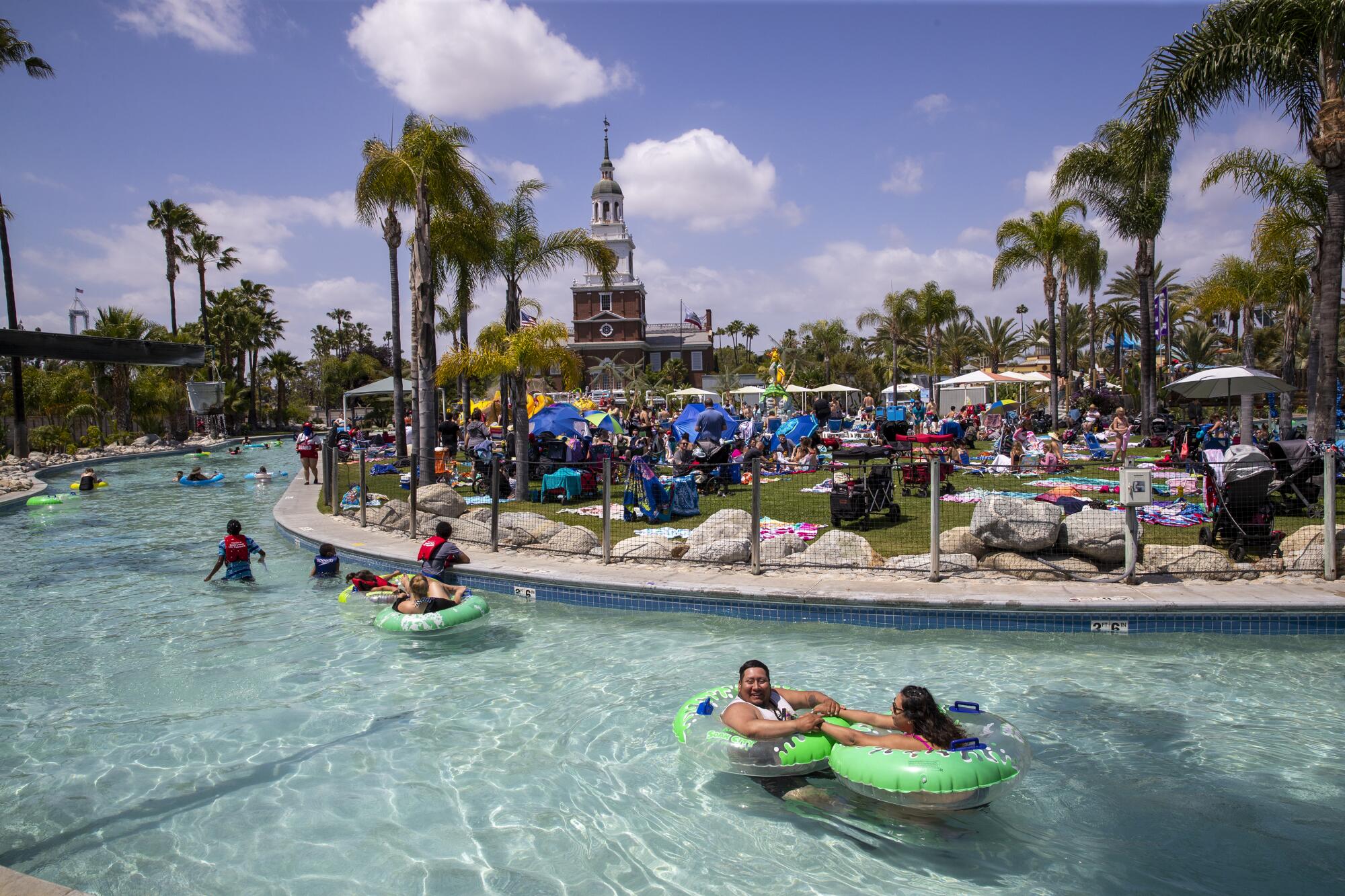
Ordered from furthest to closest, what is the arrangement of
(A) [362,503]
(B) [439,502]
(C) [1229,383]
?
(C) [1229,383] → (A) [362,503] → (B) [439,502]

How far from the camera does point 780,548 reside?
9.22 metres

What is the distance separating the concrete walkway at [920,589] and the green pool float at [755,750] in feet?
9.52

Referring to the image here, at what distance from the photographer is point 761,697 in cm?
520

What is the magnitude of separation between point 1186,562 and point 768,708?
5.24m

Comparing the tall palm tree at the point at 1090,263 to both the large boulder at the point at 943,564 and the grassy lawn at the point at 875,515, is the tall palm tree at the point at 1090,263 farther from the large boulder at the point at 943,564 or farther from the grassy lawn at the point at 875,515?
the large boulder at the point at 943,564

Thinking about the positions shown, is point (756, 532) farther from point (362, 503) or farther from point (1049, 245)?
point (1049, 245)

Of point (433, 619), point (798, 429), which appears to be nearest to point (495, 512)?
point (433, 619)

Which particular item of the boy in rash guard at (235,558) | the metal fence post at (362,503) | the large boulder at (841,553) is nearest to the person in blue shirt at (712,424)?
the metal fence post at (362,503)

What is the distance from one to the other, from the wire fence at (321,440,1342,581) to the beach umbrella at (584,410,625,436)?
2.80 meters

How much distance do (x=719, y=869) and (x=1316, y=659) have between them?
552cm

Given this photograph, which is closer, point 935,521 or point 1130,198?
point 935,521

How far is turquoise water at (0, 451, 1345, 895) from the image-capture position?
422 cm

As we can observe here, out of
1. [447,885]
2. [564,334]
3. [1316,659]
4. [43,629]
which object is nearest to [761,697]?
[447,885]

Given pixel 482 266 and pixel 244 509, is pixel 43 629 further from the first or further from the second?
pixel 482 266
